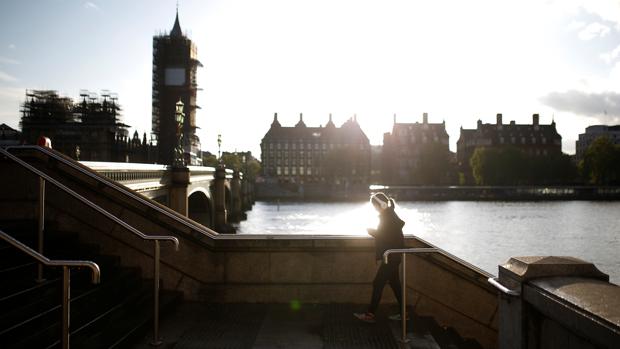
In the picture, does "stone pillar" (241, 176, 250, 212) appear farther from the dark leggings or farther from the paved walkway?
the dark leggings

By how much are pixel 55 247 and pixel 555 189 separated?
108050 millimetres

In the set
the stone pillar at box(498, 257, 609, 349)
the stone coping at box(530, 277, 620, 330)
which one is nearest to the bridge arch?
the stone pillar at box(498, 257, 609, 349)

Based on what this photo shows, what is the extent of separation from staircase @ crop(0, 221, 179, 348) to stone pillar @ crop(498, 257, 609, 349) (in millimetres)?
3961

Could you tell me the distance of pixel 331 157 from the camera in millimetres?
116500

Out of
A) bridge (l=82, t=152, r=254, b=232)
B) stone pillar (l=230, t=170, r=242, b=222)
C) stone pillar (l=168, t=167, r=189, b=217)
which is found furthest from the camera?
stone pillar (l=230, t=170, r=242, b=222)

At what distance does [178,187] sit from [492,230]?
3200 centimetres

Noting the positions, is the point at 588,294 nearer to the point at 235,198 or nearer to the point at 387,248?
the point at 387,248

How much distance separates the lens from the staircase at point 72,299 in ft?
16.3

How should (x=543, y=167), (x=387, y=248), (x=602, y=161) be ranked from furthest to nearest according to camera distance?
(x=543, y=167)
(x=602, y=161)
(x=387, y=248)

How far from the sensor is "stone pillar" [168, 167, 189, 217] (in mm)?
22422

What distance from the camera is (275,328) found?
6379 millimetres

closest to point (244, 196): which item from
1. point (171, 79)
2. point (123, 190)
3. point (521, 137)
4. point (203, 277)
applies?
point (171, 79)

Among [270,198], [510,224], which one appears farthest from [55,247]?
[270,198]

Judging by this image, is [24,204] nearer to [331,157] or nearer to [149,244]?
[149,244]
